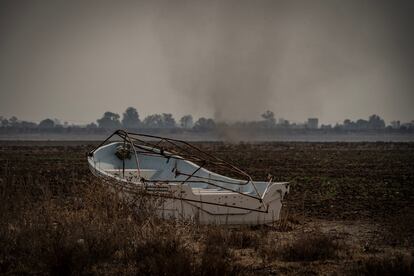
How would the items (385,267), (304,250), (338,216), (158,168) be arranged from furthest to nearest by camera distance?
(158,168) → (338,216) → (304,250) → (385,267)

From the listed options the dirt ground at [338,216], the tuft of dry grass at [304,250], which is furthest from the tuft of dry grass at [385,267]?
the tuft of dry grass at [304,250]

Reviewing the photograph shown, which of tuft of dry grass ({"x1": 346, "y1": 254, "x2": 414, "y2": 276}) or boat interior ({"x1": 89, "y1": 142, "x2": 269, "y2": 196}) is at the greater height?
boat interior ({"x1": 89, "y1": 142, "x2": 269, "y2": 196})

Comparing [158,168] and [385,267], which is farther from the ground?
[158,168]

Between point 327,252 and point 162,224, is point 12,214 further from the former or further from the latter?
point 327,252

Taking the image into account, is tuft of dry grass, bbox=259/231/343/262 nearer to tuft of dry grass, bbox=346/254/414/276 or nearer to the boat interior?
tuft of dry grass, bbox=346/254/414/276

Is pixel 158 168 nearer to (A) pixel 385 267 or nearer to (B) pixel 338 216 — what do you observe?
(B) pixel 338 216

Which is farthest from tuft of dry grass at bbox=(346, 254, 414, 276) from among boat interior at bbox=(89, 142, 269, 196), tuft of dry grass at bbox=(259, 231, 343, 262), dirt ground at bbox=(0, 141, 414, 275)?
boat interior at bbox=(89, 142, 269, 196)

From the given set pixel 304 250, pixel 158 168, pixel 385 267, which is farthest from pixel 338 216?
pixel 385 267

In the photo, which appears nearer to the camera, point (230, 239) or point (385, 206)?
point (230, 239)

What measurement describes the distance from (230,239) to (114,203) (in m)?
2.36

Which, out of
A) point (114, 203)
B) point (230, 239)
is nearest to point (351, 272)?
point (230, 239)

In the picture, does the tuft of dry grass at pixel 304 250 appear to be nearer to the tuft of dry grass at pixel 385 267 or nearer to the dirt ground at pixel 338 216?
the dirt ground at pixel 338 216

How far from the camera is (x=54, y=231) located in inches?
340

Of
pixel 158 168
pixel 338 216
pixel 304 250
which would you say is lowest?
pixel 338 216
